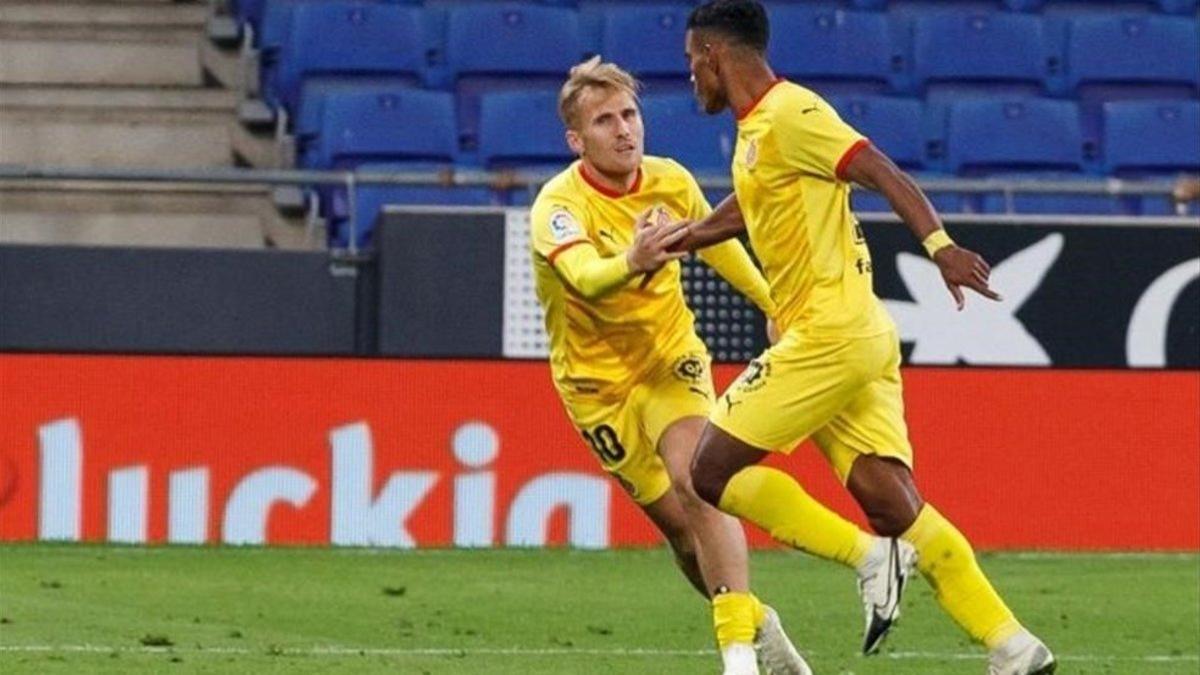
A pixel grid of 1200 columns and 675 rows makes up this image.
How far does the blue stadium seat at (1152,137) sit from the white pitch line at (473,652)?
273 inches

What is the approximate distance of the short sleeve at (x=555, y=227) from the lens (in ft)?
28.3

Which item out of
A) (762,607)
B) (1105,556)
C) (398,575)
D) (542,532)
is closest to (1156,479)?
(1105,556)

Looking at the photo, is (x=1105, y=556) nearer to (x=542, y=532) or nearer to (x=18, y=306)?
(x=542, y=532)

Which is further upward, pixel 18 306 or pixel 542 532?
pixel 18 306

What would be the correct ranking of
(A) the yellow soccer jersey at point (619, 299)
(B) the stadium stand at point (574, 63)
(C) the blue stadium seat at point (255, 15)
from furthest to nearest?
(C) the blue stadium seat at point (255, 15), (B) the stadium stand at point (574, 63), (A) the yellow soccer jersey at point (619, 299)

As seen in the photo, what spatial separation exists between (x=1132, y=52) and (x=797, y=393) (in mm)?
9822

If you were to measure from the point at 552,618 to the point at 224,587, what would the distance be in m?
1.66

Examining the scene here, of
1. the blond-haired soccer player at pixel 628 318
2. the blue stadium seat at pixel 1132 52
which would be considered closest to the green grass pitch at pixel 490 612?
the blond-haired soccer player at pixel 628 318

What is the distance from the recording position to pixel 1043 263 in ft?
46.8

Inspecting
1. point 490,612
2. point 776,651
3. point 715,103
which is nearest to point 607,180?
point 715,103

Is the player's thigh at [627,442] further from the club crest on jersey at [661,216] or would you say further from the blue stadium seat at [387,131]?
the blue stadium seat at [387,131]

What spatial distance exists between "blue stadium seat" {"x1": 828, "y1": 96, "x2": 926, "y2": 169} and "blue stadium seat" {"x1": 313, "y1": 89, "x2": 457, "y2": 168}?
211 centimetres

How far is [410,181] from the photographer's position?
13938 millimetres

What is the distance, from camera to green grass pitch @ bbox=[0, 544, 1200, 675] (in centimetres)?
950
